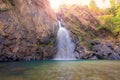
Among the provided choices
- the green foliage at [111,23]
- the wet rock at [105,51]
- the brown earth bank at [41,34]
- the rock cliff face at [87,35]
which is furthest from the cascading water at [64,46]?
the green foliage at [111,23]

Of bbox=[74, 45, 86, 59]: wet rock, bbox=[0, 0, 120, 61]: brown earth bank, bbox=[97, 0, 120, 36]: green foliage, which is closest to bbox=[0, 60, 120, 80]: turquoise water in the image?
bbox=[0, 0, 120, 61]: brown earth bank

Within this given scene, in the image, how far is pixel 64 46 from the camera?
44.8 m

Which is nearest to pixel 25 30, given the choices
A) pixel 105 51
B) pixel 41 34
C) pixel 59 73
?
pixel 41 34

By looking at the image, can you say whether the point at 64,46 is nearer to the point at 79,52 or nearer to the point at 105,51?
the point at 79,52

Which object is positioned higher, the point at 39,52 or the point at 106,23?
the point at 106,23

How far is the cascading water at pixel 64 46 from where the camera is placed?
43.4 metres

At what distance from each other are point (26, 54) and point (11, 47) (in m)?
3.51

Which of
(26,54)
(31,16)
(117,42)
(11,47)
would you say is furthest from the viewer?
(117,42)

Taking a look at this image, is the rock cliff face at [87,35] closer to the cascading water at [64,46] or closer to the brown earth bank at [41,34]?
the brown earth bank at [41,34]

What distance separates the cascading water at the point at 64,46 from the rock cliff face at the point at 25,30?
2456mm

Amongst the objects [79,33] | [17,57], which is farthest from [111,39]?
[17,57]

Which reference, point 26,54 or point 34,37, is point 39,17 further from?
point 26,54

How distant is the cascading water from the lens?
43409 millimetres

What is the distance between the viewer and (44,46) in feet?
135
